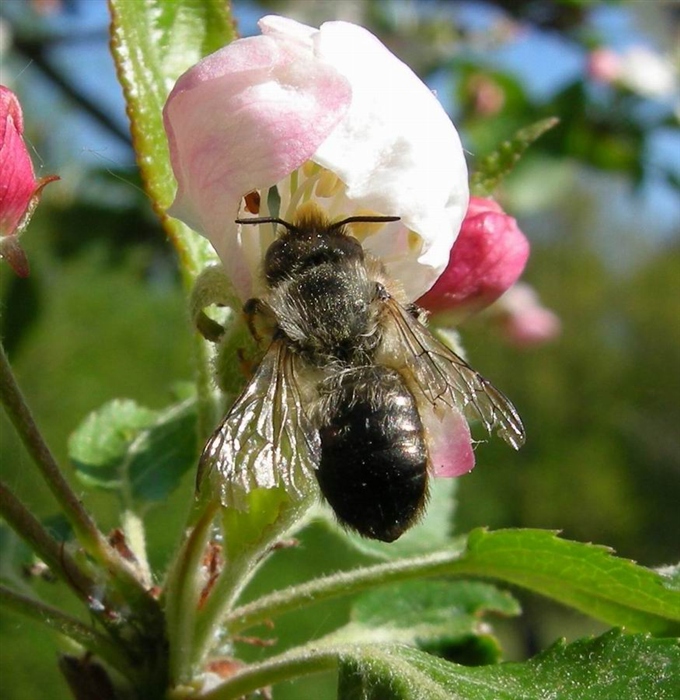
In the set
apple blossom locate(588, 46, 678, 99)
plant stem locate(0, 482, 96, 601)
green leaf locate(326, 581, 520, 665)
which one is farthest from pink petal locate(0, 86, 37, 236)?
apple blossom locate(588, 46, 678, 99)

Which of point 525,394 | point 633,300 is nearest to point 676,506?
point 525,394

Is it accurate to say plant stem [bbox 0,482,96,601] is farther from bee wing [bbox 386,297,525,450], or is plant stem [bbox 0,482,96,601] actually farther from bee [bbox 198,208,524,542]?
bee wing [bbox 386,297,525,450]

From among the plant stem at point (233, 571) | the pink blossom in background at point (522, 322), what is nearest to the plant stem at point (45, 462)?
the plant stem at point (233, 571)

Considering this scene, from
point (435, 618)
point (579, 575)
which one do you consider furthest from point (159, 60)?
point (435, 618)

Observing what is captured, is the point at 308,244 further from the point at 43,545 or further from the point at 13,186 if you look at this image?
the point at 43,545

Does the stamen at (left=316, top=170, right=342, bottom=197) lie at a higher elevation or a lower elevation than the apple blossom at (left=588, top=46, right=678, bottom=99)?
higher

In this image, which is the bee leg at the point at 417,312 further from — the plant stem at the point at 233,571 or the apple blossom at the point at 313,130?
→ the plant stem at the point at 233,571

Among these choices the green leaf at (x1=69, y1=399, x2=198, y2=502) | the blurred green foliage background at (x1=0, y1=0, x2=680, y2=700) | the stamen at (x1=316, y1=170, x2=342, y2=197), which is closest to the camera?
the stamen at (x1=316, y1=170, x2=342, y2=197)
